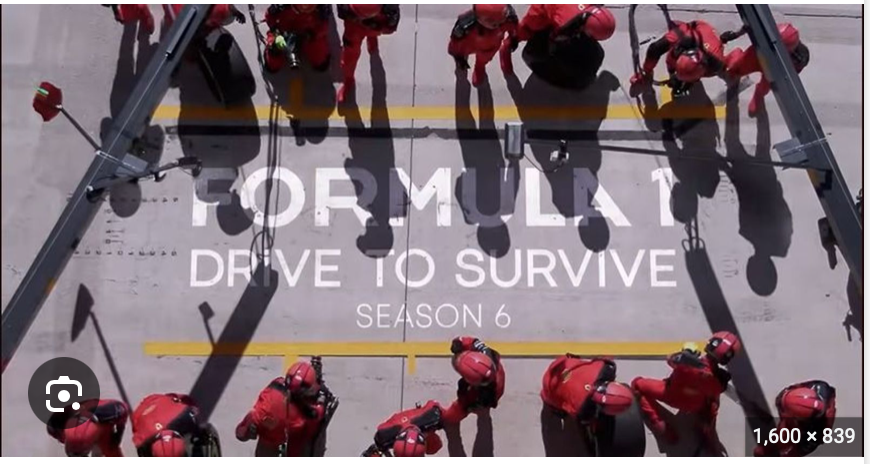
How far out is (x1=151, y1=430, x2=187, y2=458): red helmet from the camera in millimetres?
7191

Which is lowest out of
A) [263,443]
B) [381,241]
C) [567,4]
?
[263,443]

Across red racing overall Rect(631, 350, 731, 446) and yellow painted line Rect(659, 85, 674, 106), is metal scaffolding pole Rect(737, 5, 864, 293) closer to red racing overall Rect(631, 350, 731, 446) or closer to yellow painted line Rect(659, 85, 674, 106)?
yellow painted line Rect(659, 85, 674, 106)

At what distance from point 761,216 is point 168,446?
21.7ft

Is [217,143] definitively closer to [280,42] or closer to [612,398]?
[280,42]

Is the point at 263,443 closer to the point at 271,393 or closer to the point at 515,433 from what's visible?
the point at 271,393

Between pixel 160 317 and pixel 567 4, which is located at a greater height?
pixel 567 4

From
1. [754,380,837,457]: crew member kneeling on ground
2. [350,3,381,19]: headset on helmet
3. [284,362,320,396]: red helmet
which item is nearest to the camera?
[754,380,837,457]: crew member kneeling on ground

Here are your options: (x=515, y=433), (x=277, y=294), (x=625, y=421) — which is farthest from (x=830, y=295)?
(x=277, y=294)

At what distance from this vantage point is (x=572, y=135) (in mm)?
9219

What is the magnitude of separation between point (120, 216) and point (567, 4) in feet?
17.6

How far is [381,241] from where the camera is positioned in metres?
9.00

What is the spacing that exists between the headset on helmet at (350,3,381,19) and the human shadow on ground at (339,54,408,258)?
141 cm

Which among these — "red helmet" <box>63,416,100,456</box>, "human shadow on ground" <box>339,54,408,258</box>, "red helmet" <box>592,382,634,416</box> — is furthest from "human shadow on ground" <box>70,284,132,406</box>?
"red helmet" <box>592,382,634,416</box>

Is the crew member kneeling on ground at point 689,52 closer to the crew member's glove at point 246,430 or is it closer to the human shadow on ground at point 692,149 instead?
the human shadow on ground at point 692,149
